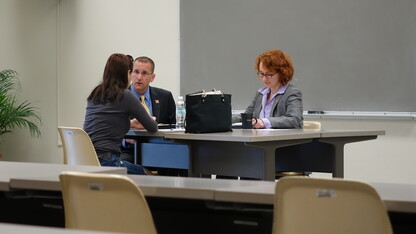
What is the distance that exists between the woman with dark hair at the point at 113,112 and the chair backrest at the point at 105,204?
8.62 feet

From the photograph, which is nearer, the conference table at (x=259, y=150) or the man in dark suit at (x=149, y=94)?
the conference table at (x=259, y=150)

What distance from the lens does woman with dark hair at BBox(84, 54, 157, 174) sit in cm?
539

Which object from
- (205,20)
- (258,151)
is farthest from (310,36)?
(258,151)

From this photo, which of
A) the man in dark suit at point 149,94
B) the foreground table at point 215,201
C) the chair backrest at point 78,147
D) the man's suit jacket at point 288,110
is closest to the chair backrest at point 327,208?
the foreground table at point 215,201

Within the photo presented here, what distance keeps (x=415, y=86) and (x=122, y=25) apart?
139 inches

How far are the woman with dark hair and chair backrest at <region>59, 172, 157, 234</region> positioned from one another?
2.63 metres

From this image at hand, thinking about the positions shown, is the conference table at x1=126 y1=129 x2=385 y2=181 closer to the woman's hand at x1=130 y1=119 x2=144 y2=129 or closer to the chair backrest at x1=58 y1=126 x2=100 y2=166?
the woman's hand at x1=130 y1=119 x2=144 y2=129

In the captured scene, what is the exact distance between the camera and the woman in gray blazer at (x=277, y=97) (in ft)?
19.1

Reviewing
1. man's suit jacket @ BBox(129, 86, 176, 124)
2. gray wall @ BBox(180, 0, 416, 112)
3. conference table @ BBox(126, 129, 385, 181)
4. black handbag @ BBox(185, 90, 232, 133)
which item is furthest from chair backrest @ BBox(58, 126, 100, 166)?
gray wall @ BBox(180, 0, 416, 112)

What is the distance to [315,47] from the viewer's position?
781cm

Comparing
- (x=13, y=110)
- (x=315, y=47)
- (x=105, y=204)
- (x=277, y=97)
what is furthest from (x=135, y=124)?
(x=105, y=204)

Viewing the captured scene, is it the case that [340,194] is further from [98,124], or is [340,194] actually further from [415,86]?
[415,86]

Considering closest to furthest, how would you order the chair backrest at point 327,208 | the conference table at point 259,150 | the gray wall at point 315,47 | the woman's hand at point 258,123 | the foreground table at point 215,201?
the chair backrest at point 327,208, the foreground table at point 215,201, the conference table at point 259,150, the woman's hand at point 258,123, the gray wall at point 315,47

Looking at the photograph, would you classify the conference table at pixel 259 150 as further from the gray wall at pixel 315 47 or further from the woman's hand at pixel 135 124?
the gray wall at pixel 315 47
